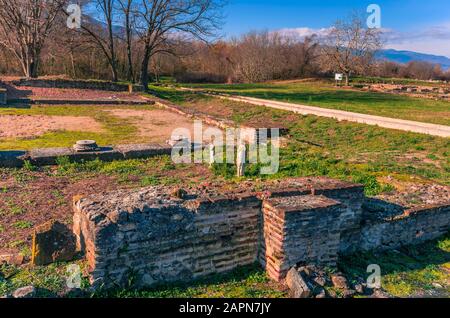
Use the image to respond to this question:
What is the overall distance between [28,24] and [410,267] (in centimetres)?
2866

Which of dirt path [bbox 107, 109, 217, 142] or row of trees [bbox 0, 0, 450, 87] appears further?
row of trees [bbox 0, 0, 450, 87]

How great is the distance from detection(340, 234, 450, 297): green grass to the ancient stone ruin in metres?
0.62

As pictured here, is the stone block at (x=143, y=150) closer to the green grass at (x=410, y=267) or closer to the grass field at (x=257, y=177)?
the grass field at (x=257, y=177)

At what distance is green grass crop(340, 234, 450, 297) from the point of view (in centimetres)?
454

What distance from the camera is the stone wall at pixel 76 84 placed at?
24.5 meters

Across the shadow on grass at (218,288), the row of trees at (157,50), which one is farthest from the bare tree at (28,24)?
the shadow on grass at (218,288)

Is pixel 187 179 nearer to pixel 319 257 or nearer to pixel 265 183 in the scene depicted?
pixel 265 183

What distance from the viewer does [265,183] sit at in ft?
19.0

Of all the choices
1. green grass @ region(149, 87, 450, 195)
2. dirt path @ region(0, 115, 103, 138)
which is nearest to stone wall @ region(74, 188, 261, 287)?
green grass @ region(149, 87, 450, 195)

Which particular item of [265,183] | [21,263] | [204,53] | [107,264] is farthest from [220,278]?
[204,53]

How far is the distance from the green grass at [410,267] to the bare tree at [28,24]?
27428 millimetres

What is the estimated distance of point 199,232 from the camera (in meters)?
4.45

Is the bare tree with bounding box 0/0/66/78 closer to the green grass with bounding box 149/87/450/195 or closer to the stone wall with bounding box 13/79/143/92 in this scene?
→ the stone wall with bounding box 13/79/143/92

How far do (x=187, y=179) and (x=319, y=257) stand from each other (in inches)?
150
